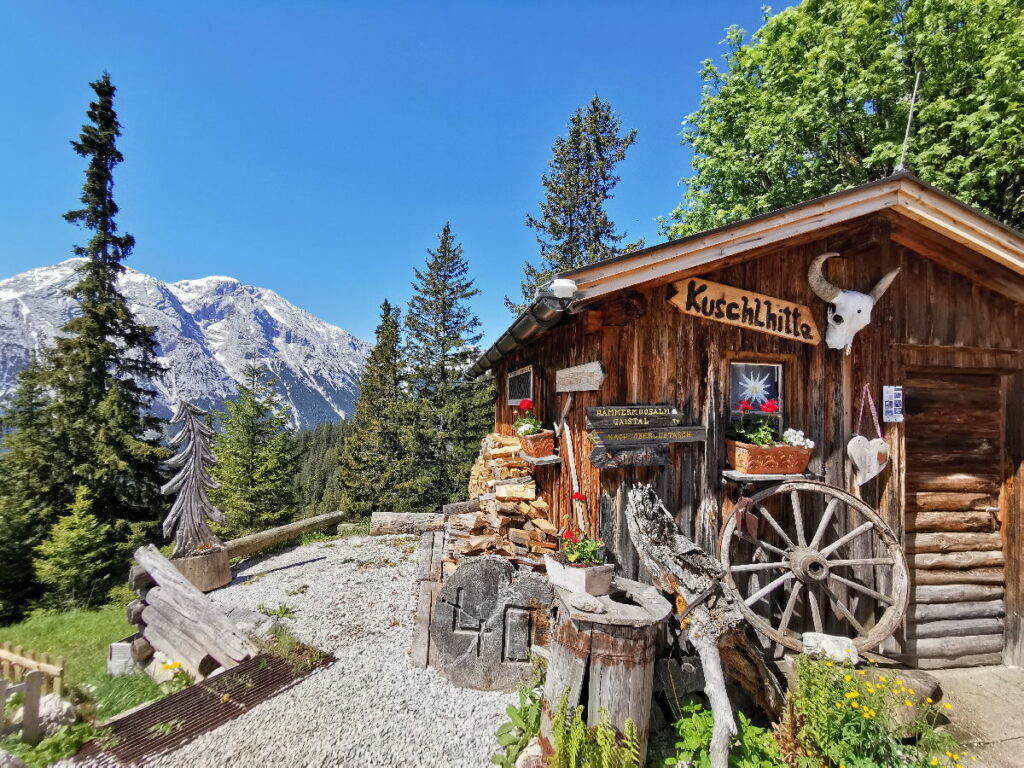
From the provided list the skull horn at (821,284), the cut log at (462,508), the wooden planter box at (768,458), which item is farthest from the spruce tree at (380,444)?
the skull horn at (821,284)

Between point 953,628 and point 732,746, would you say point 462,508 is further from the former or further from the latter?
point 953,628

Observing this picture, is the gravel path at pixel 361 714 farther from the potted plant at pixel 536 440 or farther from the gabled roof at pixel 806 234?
the gabled roof at pixel 806 234

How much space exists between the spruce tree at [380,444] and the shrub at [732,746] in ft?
57.3

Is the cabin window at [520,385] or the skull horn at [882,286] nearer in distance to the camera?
the skull horn at [882,286]

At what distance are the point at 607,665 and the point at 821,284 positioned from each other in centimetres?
424

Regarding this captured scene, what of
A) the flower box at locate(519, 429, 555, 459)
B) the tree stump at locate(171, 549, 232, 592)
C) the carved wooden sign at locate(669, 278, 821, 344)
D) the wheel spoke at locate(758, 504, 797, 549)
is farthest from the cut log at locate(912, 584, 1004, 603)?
the tree stump at locate(171, 549, 232, 592)

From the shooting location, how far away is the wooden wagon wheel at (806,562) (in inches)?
159

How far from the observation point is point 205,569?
7301 millimetres

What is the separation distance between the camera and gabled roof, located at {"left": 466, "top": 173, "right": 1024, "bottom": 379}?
3801mm

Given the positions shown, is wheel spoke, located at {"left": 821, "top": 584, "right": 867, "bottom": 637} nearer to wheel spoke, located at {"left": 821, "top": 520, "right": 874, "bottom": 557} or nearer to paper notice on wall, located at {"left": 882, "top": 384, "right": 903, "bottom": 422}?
wheel spoke, located at {"left": 821, "top": 520, "right": 874, "bottom": 557}

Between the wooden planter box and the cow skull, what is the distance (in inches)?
51.5

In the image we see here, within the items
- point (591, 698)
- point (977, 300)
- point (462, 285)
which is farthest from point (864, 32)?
point (462, 285)

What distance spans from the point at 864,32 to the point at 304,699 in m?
13.8

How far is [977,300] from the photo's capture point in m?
4.84
